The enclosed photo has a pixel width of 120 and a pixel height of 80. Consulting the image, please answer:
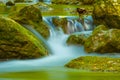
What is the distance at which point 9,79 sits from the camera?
39.9 ft

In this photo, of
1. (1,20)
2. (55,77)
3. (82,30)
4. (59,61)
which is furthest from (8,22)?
(82,30)

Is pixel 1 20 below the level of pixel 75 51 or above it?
above

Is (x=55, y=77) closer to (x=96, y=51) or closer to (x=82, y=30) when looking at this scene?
(x=96, y=51)

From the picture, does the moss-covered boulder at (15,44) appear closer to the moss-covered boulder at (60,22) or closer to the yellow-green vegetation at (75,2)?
the moss-covered boulder at (60,22)

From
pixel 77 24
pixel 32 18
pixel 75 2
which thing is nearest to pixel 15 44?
pixel 32 18

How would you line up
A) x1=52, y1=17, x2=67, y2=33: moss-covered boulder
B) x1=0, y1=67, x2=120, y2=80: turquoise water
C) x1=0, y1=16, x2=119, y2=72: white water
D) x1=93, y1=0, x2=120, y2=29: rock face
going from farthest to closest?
x1=52, y1=17, x2=67, y2=33: moss-covered boulder
x1=93, y1=0, x2=120, y2=29: rock face
x1=0, y1=16, x2=119, y2=72: white water
x1=0, y1=67, x2=120, y2=80: turquoise water

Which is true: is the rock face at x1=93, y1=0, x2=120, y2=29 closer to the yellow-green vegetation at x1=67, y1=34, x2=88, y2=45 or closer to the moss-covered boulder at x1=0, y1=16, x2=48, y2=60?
the yellow-green vegetation at x1=67, y1=34, x2=88, y2=45

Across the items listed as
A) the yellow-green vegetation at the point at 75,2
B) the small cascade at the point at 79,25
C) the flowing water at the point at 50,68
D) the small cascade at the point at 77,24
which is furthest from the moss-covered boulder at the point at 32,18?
the yellow-green vegetation at the point at 75,2

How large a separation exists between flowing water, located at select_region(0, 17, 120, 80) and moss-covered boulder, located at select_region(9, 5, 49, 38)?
76cm

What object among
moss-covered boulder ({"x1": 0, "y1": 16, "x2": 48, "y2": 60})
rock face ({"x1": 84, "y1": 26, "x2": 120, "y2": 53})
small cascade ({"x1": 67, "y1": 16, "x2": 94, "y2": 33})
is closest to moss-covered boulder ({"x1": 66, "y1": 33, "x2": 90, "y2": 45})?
rock face ({"x1": 84, "y1": 26, "x2": 120, "y2": 53})

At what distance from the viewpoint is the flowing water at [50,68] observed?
1267cm

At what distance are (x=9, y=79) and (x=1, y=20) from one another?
19.7 feet

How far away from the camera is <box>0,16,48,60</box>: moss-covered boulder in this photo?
17359mm

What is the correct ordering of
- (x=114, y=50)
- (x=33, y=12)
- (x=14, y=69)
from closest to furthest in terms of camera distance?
(x=14, y=69)
(x=114, y=50)
(x=33, y=12)
